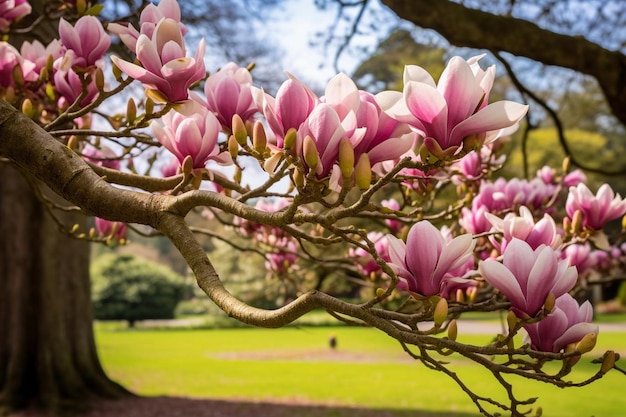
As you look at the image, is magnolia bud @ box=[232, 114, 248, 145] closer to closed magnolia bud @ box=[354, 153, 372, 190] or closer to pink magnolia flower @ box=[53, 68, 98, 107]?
closed magnolia bud @ box=[354, 153, 372, 190]

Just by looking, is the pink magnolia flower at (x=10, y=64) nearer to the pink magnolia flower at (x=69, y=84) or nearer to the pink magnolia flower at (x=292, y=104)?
the pink magnolia flower at (x=69, y=84)

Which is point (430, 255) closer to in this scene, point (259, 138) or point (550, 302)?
point (550, 302)

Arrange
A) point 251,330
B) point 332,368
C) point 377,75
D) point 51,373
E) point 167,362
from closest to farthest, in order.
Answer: point 51,373
point 332,368
point 167,362
point 251,330
point 377,75

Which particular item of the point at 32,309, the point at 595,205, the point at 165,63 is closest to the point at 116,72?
the point at 165,63

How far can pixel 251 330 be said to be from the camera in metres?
24.1

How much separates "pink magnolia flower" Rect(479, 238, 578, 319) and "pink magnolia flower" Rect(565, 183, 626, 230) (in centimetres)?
77

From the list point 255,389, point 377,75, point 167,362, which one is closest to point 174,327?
point 167,362

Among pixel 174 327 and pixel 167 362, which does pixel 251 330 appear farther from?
pixel 167 362

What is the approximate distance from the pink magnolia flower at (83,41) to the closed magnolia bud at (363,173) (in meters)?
1.08

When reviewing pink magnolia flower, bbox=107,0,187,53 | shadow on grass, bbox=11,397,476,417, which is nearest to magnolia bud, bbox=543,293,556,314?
pink magnolia flower, bbox=107,0,187,53

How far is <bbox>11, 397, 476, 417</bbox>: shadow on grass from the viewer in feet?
24.6

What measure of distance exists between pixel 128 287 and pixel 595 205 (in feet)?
82.5

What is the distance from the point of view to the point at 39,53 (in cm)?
207

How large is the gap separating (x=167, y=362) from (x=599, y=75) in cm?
1174
